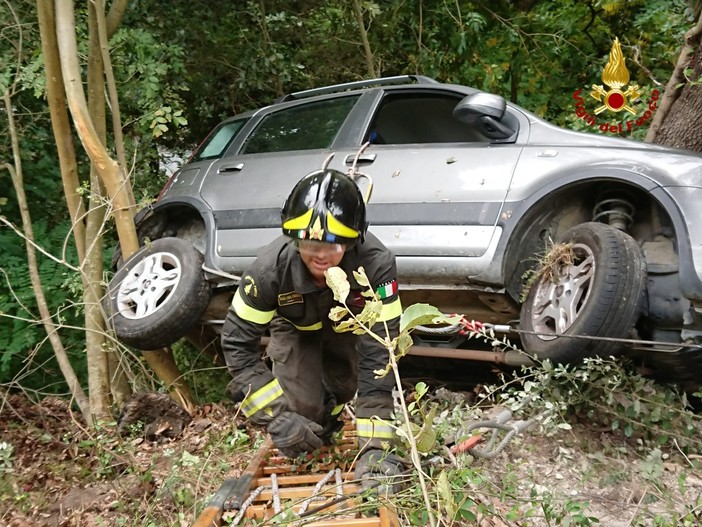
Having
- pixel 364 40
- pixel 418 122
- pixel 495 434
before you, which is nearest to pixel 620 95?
pixel 418 122

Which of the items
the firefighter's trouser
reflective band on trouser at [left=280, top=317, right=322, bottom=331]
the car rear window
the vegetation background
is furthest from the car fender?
the car rear window

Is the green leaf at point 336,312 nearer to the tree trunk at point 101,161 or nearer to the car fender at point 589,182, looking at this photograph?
the car fender at point 589,182

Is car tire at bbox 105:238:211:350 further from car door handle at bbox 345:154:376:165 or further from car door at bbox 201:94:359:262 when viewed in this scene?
car door handle at bbox 345:154:376:165

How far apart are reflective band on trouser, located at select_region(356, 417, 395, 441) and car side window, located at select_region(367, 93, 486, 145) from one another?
7.18 ft

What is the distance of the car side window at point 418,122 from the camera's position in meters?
4.36

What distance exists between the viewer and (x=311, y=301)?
3049 mm

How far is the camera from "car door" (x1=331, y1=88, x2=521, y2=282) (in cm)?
368

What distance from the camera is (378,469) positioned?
2684 mm

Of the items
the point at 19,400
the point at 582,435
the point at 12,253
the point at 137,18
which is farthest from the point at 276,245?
the point at 137,18

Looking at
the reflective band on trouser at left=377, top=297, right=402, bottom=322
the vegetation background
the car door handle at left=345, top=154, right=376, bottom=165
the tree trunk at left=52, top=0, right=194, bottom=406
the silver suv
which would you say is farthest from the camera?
the vegetation background

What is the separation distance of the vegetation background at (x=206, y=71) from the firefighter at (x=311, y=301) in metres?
2.39

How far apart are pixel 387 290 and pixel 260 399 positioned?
0.75 m

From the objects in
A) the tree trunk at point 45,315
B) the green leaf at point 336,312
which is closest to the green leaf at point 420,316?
the green leaf at point 336,312

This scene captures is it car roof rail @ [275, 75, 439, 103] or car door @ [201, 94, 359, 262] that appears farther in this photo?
car roof rail @ [275, 75, 439, 103]
